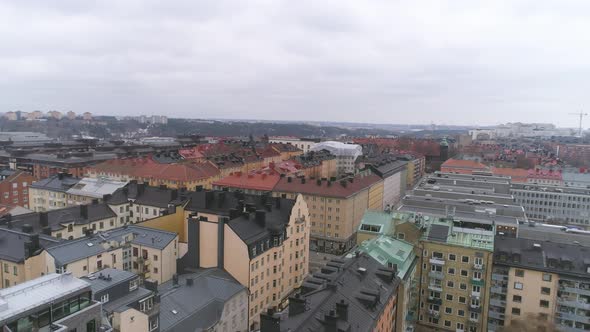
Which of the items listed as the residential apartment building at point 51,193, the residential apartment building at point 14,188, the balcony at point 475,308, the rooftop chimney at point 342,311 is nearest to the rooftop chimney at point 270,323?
the rooftop chimney at point 342,311

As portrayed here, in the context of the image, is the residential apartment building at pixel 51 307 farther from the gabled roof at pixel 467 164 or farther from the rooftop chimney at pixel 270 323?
the gabled roof at pixel 467 164

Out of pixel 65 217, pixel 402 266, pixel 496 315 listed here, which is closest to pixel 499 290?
pixel 496 315

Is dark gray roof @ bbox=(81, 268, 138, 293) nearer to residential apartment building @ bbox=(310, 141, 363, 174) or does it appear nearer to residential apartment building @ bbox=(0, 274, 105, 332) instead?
residential apartment building @ bbox=(0, 274, 105, 332)

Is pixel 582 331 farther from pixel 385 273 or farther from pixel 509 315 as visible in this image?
pixel 385 273

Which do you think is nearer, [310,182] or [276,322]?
[276,322]

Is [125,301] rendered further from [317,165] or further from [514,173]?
[514,173]

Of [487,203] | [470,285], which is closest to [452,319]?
[470,285]
